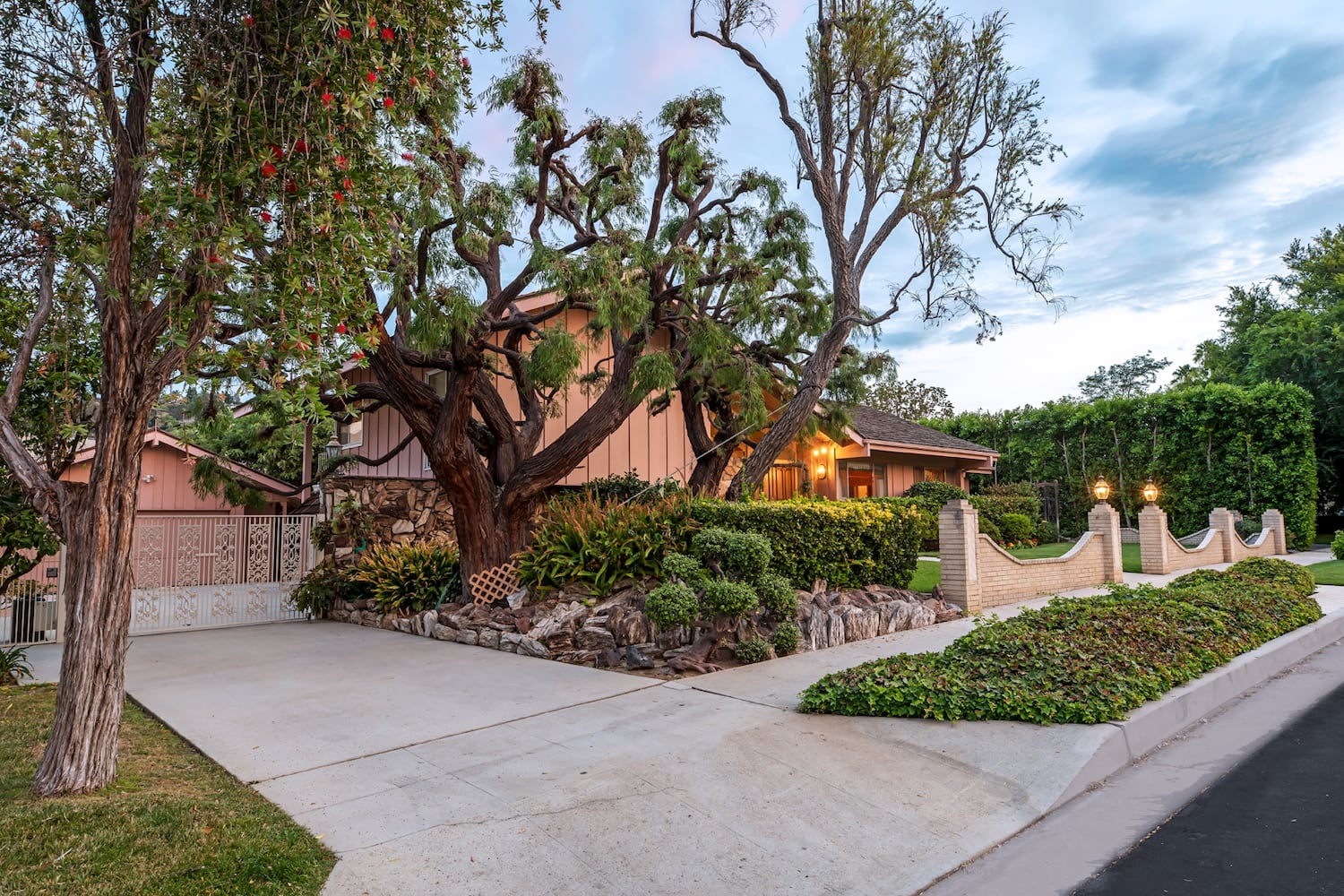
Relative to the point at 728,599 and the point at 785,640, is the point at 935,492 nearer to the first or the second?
the point at 785,640

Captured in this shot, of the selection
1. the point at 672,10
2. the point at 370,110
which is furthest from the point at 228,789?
the point at 672,10

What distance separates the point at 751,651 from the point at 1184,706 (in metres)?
3.79

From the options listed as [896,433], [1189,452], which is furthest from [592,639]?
[1189,452]

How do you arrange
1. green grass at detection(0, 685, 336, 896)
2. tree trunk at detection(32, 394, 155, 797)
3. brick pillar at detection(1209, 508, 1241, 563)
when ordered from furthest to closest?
brick pillar at detection(1209, 508, 1241, 563) < tree trunk at detection(32, 394, 155, 797) < green grass at detection(0, 685, 336, 896)

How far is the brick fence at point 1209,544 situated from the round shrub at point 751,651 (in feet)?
38.6

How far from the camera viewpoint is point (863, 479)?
72.0 feet

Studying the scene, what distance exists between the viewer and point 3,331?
243 inches

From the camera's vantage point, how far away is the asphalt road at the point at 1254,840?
330cm

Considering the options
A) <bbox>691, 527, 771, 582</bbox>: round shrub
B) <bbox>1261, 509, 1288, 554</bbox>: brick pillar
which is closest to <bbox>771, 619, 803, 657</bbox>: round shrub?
<bbox>691, 527, 771, 582</bbox>: round shrub

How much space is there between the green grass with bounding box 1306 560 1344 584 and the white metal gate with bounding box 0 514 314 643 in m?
18.3

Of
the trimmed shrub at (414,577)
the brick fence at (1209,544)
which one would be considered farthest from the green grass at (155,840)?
the brick fence at (1209,544)

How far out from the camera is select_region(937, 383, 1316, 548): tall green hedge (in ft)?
70.4

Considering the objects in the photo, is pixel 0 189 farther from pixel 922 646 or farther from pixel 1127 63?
pixel 1127 63

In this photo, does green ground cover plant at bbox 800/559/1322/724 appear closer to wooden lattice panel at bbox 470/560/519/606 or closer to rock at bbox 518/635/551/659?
rock at bbox 518/635/551/659
